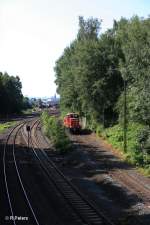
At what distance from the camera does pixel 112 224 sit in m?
23.1

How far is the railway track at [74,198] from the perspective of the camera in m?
24.3

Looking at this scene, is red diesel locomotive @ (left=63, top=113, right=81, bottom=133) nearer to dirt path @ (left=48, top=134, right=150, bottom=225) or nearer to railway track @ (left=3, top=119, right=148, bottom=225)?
dirt path @ (left=48, top=134, right=150, bottom=225)

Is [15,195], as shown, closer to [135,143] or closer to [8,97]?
[135,143]

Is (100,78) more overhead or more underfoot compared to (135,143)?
more overhead

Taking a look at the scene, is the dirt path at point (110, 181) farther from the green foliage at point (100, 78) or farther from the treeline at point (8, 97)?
the treeline at point (8, 97)

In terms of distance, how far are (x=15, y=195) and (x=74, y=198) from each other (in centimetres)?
347

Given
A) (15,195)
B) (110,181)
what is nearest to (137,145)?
(110,181)

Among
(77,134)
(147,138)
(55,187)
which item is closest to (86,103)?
(77,134)

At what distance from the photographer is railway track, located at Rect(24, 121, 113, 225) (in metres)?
24.3

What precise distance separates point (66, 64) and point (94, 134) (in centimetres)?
3294

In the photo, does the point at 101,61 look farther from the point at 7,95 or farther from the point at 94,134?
the point at 7,95

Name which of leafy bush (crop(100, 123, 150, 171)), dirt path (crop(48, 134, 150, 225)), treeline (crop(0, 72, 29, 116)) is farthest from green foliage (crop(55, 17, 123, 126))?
treeline (crop(0, 72, 29, 116))

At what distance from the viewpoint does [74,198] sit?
29.2 metres

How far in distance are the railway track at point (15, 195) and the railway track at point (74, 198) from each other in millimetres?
2156
